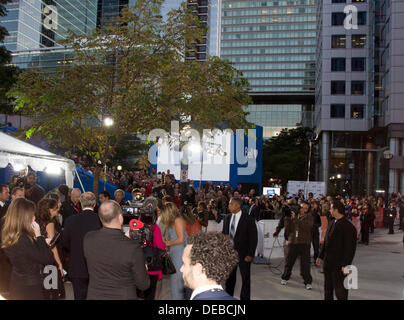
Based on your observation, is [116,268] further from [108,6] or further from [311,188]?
[108,6]

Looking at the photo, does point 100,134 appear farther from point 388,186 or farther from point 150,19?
point 388,186

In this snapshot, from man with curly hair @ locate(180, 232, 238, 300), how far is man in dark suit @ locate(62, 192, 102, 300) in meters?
2.79

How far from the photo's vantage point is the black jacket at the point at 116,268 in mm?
3750

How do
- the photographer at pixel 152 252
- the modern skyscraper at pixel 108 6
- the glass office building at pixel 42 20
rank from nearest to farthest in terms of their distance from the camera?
1. the photographer at pixel 152 252
2. the glass office building at pixel 42 20
3. the modern skyscraper at pixel 108 6

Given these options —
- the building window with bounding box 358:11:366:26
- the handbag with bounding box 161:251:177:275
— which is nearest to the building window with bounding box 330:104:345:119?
the building window with bounding box 358:11:366:26

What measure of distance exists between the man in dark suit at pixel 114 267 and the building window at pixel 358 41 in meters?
50.8

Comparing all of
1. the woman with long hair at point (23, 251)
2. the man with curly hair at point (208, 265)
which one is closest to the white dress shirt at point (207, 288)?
the man with curly hair at point (208, 265)

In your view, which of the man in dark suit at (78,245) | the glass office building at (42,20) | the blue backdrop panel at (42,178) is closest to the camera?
the man in dark suit at (78,245)

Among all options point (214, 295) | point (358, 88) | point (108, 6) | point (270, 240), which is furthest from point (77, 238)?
point (108, 6)

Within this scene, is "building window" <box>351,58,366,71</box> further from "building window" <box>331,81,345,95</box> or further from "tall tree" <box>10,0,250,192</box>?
"tall tree" <box>10,0,250,192</box>

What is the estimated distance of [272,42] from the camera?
452 feet

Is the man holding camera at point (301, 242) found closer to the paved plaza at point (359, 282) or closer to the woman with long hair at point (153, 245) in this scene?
the paved plaza at point (359, 282)

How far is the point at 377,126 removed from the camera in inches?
1702

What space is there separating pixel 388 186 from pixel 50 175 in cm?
3462
